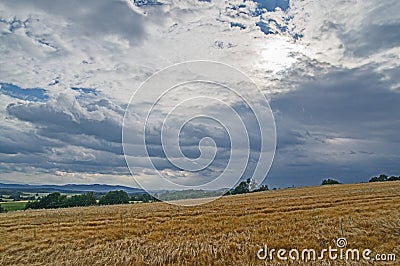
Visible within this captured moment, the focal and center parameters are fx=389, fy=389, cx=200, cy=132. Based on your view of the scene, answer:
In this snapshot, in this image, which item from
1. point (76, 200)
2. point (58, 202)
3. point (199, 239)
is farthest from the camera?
point (76, 200)

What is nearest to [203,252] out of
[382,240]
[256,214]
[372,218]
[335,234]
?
[335,234]

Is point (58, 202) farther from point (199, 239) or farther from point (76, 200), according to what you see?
point (199, 239)

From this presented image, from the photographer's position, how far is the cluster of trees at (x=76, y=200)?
94.2 m

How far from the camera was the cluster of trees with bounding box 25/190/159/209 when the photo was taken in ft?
309

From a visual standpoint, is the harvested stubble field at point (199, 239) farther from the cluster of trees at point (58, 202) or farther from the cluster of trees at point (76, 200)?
the cluster of trees at point (58, 202)

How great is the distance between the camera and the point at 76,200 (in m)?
98.5

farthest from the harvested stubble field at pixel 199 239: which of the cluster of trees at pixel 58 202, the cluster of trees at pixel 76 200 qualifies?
the cluster of trees at pixel 58 202

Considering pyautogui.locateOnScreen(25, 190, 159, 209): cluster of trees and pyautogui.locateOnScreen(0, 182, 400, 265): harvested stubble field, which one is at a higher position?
pyautogui.locateOnScreen(0, 182, 400, 265): harvested stubble field

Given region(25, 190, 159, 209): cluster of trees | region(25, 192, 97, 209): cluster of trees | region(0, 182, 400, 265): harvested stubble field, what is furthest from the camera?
region(25, 190, 159, 209): cluster of trees

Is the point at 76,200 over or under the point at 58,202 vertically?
over

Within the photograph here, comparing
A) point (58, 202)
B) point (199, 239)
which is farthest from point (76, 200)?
point (199, 239)

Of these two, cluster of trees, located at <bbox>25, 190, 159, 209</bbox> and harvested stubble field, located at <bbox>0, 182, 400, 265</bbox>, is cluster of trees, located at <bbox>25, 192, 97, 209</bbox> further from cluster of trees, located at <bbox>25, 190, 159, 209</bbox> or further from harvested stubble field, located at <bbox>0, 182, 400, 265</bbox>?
harvested stubble field, located at <bbox>0, 182, 400, 265</bbox>

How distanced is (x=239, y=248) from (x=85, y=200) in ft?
293

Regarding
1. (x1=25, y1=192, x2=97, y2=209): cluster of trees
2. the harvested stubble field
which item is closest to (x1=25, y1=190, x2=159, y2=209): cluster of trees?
(x1=25, y1=192, x2=97, y2=209): cluster of trees
